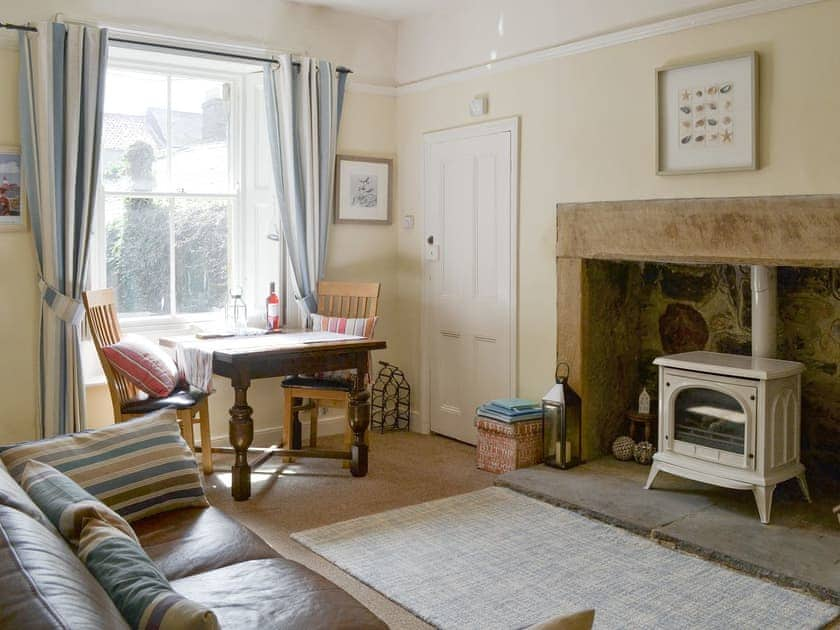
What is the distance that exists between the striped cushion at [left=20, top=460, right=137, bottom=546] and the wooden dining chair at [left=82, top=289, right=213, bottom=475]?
1970 mm

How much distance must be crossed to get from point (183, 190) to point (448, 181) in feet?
5.32

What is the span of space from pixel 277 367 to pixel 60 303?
1189mm

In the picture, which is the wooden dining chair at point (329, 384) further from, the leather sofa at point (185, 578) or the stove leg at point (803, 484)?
the stove leg at point (803, 484)

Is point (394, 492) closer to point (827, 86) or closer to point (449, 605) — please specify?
point (449, 605)

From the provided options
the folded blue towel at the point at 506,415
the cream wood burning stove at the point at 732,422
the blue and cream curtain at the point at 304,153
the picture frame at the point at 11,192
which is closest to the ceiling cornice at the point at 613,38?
the blue and cream curtain at the point at 304,153

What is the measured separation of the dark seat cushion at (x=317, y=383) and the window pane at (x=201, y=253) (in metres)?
0.85

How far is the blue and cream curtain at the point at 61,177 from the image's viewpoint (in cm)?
433

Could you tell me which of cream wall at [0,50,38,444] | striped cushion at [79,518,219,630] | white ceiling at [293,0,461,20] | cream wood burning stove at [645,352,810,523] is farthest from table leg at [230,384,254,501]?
white ceiling at [293,0,461,20]

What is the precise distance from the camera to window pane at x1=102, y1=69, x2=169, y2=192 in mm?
4898

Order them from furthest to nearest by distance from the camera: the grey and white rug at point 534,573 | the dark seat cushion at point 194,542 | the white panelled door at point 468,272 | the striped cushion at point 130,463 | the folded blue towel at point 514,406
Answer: the white panelled door at point 468,272, the folded blue towel at point 514,406, the grey and white rug at point 534,573, the striped cushion at point 130,463, the dark seat cushion at point 194,542

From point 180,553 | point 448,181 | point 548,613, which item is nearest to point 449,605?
point 548,613

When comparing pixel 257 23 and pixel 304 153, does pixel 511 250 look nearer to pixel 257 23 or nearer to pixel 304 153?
pixel 304 153

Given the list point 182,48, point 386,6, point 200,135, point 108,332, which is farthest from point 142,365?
point 386,6

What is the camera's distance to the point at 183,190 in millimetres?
5199
